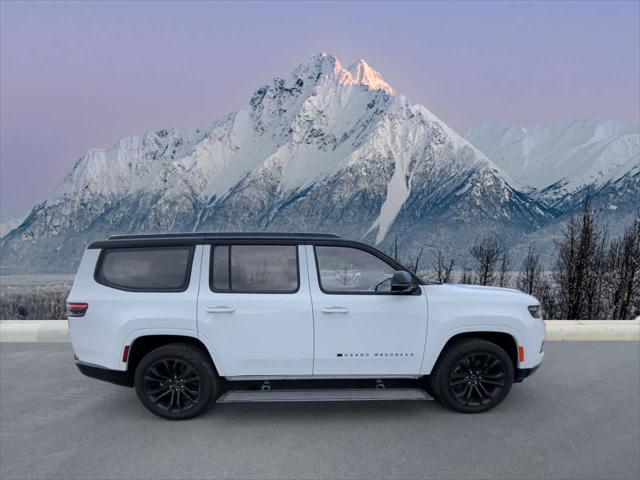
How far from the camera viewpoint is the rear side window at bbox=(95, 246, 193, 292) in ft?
15.5

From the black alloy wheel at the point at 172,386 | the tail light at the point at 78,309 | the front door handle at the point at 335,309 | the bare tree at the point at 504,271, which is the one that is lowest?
the bare tree at the point at 504,271

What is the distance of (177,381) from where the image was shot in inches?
186

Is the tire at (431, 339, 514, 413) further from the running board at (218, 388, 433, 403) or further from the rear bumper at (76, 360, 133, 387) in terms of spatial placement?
the rear bumper at (76, 360, 133, 387)

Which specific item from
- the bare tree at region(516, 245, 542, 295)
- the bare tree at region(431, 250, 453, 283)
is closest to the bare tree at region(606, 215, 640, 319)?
the bare tree at region(516, 245, 542, 295)

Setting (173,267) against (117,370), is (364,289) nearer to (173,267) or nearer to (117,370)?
(173,267)

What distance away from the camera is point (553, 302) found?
62750 mm

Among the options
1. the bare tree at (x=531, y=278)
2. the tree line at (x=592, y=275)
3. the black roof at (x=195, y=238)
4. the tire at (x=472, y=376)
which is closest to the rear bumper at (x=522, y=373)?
the tire at (x=472, y=376)

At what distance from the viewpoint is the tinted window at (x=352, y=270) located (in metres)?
4.79

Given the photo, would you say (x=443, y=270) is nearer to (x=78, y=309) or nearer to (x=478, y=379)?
(x=478, y=379)


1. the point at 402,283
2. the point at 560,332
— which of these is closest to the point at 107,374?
the point at 402,283

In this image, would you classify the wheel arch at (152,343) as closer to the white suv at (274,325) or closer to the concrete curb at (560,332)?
the white suv at (274,325)

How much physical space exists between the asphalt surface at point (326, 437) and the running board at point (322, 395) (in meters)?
0.23

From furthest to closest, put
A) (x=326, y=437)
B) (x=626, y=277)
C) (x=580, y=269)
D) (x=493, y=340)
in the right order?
(x=626, y=277)
(x=580, y=269)
(x=493, y=340)
(x=326, y=437)

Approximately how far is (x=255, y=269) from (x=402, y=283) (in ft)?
4.34
